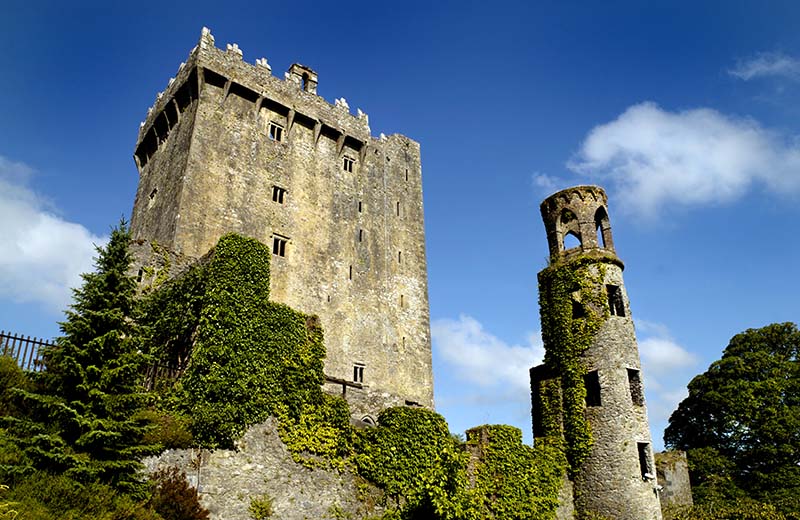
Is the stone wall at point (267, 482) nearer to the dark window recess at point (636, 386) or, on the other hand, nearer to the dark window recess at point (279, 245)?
the dark window recess at point (636, 386)

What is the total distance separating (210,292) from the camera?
18.2 metres

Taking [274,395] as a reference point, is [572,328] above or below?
above

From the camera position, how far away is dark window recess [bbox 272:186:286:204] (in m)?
31.9

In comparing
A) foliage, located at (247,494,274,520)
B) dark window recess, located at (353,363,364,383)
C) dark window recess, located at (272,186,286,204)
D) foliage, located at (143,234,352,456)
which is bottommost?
foliage, located at (247,494,274,520)

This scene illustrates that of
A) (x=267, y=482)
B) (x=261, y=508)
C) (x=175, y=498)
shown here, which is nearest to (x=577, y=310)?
(x=267, y=482)

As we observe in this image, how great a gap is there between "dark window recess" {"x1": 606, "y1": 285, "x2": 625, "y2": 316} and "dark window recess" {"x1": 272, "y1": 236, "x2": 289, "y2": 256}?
1567 cm

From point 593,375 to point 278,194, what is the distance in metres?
17.7

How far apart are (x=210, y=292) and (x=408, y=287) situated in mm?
18963

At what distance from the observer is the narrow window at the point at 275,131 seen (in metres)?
33.1

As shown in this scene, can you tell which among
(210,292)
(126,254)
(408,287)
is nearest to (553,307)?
(408,287)

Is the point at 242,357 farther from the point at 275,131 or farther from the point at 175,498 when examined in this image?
the point at 275,131

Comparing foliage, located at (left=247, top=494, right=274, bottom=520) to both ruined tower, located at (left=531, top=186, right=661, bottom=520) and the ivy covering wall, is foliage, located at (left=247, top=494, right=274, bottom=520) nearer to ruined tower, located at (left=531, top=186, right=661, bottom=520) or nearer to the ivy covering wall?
the ivy covering wall

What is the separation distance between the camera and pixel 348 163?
120 ft

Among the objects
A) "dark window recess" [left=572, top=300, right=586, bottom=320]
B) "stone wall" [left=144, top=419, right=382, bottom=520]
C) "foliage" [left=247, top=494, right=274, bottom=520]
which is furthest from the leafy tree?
"foliage" [left=247, top=494, right=274, bottom=520]
